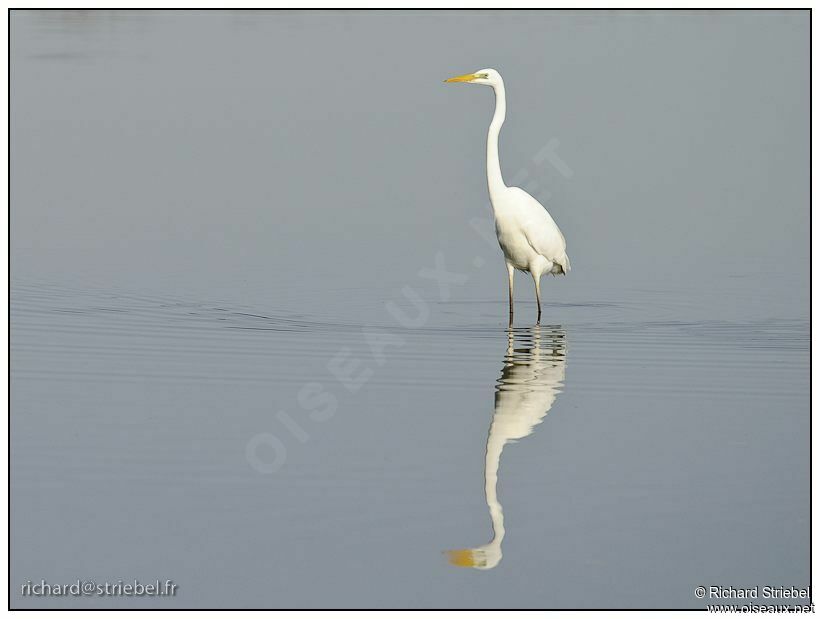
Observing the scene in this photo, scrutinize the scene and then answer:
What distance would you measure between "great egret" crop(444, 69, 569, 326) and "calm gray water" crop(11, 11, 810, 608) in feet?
1.41

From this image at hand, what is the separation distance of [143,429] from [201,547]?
5.99 feet

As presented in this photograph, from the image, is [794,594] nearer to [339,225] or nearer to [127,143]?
[339,225]

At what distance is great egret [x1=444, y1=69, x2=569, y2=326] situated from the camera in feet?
40.8

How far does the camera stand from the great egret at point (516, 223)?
12.4m

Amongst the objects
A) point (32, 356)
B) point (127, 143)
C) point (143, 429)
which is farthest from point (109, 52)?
point (143, 429)

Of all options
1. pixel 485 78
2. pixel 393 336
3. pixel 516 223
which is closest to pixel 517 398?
pixel 393 336

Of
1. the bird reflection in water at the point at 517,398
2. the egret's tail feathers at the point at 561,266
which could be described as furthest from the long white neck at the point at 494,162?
the bird reflection in water at the point at 517,398

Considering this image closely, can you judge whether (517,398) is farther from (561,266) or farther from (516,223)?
(561,266)

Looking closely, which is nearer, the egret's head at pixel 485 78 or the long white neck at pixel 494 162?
the long white neck at pixel 494 162

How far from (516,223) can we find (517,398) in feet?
13.5

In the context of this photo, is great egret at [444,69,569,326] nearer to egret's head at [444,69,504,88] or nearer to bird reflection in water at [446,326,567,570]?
egret's head at [444,69,504,88]

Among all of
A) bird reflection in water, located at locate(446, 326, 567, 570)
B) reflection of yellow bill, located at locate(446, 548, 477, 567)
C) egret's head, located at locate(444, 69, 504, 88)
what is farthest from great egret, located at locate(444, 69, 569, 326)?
reflection of yellow bill, located at locate(446, 548, 477, 567)

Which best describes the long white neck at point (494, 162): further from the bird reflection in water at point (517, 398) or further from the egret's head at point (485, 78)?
the bird reflection in water at point (517, 398)

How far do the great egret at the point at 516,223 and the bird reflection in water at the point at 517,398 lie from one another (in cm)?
107
